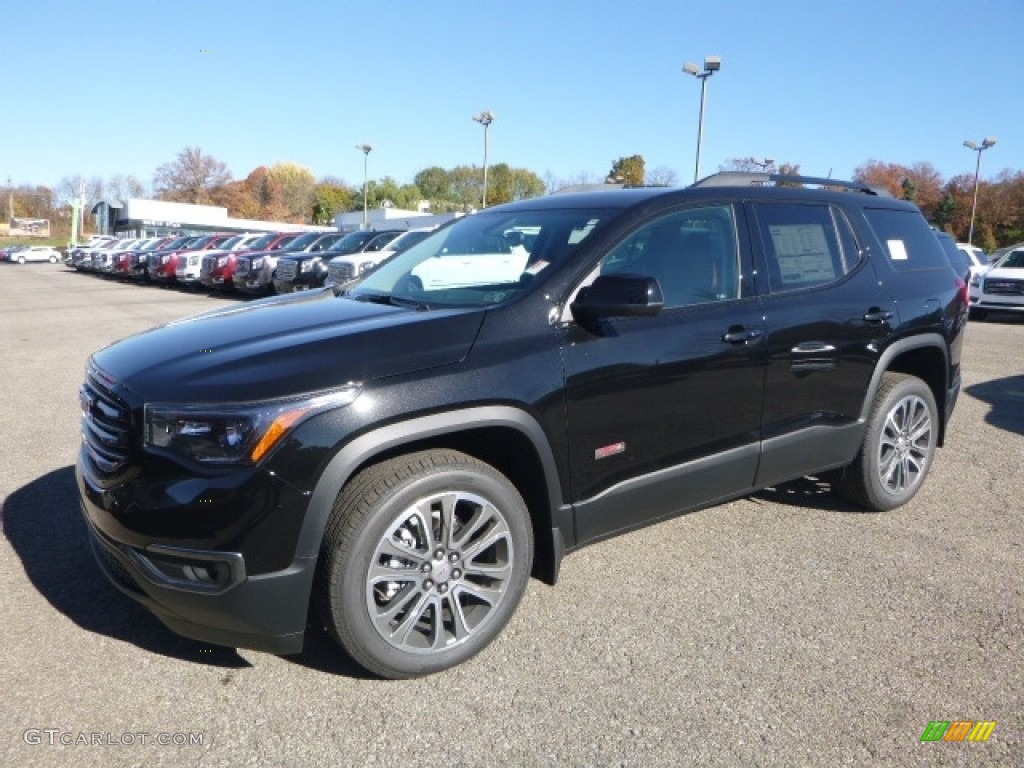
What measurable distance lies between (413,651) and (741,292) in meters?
2.20

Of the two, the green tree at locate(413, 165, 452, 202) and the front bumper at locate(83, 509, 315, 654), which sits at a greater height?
the green tree at locate(413, 165, 452, 202)

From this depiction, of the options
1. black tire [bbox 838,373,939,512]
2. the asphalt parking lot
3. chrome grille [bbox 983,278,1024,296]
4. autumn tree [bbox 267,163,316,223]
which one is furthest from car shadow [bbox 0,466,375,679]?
autumn tree [bbox 267,163,316,223]

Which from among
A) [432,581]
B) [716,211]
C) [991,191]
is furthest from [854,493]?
[991,191]

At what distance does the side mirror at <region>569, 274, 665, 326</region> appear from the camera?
3.21 metres

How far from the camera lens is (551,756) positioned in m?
2.64

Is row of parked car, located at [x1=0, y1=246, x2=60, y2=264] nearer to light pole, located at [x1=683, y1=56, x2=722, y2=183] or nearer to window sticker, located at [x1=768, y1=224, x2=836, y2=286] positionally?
light pole, located at [x1=683, y1=56, x2=722, y2=183]

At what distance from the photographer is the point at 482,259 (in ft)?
13.0

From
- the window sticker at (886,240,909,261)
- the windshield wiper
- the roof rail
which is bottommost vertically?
the windshield wiper

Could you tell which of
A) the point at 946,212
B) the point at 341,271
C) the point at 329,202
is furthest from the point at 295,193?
the point at 341,271

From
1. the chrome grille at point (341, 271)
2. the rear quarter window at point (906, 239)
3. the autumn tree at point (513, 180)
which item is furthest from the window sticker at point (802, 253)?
the autumn tree at point (513, 180)

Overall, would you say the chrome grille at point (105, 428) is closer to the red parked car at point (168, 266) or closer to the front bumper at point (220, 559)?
the front bumper at point (220, 559)

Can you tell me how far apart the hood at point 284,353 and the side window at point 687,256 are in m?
0.85

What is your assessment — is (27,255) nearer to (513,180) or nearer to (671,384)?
(513,180)

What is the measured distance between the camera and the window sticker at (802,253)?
419 cm
